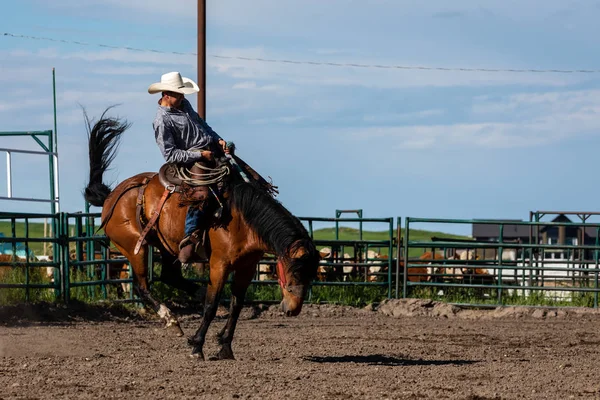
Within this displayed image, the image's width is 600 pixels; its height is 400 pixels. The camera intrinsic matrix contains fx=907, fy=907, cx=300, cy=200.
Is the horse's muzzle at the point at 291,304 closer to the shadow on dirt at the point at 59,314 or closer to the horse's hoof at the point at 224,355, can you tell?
the horse's hoof at the point at 224,355

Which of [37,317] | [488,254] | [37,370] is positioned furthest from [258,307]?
[488,254]

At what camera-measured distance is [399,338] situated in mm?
9594

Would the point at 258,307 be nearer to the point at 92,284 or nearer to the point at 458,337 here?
the point at 92,284

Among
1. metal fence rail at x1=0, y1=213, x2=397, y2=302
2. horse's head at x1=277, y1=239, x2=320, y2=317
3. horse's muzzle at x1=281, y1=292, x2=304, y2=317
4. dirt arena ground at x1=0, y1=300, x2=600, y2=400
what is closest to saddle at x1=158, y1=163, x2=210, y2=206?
horse's head at x1=277, y1=239, x2=320, y2=317

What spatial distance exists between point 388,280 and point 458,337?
168 inches

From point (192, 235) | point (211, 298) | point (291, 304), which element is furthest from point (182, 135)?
point (291, 304)

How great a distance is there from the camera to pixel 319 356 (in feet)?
25.6

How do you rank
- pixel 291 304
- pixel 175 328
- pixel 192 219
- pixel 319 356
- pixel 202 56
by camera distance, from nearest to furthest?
pixel 291 304
pixel 192 219
pixel 175 328
pixel 319 356
pixel 202 56

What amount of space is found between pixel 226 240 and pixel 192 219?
328 millimetres

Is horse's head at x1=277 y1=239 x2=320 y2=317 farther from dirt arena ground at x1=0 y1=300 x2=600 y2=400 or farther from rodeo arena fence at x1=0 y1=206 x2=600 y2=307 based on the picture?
rodeo arena fence at x1=0 y1=206 x2=600 y2=307

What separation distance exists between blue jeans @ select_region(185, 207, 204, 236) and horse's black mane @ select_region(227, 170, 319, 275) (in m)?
0.27

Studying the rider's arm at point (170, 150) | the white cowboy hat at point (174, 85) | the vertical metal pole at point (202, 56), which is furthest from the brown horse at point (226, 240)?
the vertical metal pole at point (202, 56)

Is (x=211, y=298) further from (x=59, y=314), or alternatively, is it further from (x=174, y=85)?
(x=59, y=314)

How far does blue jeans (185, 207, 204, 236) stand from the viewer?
282 inches
